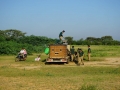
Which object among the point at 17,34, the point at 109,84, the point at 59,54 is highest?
the point at 17,34

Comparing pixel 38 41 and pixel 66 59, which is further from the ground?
pixel 38 41

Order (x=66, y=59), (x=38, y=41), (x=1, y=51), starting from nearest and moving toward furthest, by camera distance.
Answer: (x=66, y=59), (x=1, y=51), (x=38, y=41)

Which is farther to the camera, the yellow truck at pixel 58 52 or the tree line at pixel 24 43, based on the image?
the tree line at pixel 24 43

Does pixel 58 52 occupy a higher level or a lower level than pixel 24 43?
lower

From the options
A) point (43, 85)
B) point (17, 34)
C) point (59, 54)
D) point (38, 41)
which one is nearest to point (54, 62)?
→ point (59, 54)

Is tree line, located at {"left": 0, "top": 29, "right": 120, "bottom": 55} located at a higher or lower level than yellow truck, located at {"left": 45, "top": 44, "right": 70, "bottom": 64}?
higher

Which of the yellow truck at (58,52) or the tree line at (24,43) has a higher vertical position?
the tree line at (24,43)

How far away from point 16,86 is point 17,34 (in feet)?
233

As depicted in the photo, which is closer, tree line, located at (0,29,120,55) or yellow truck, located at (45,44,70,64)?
yellow truck, located at (45,44,70,64)

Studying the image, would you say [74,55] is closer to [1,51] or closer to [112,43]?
[1,51]

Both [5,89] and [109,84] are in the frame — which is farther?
[109,84]

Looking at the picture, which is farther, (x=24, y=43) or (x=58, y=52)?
(x=24, y=43)

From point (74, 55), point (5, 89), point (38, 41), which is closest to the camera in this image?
point (5, 89)

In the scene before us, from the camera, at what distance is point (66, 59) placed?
2084 centimetres
